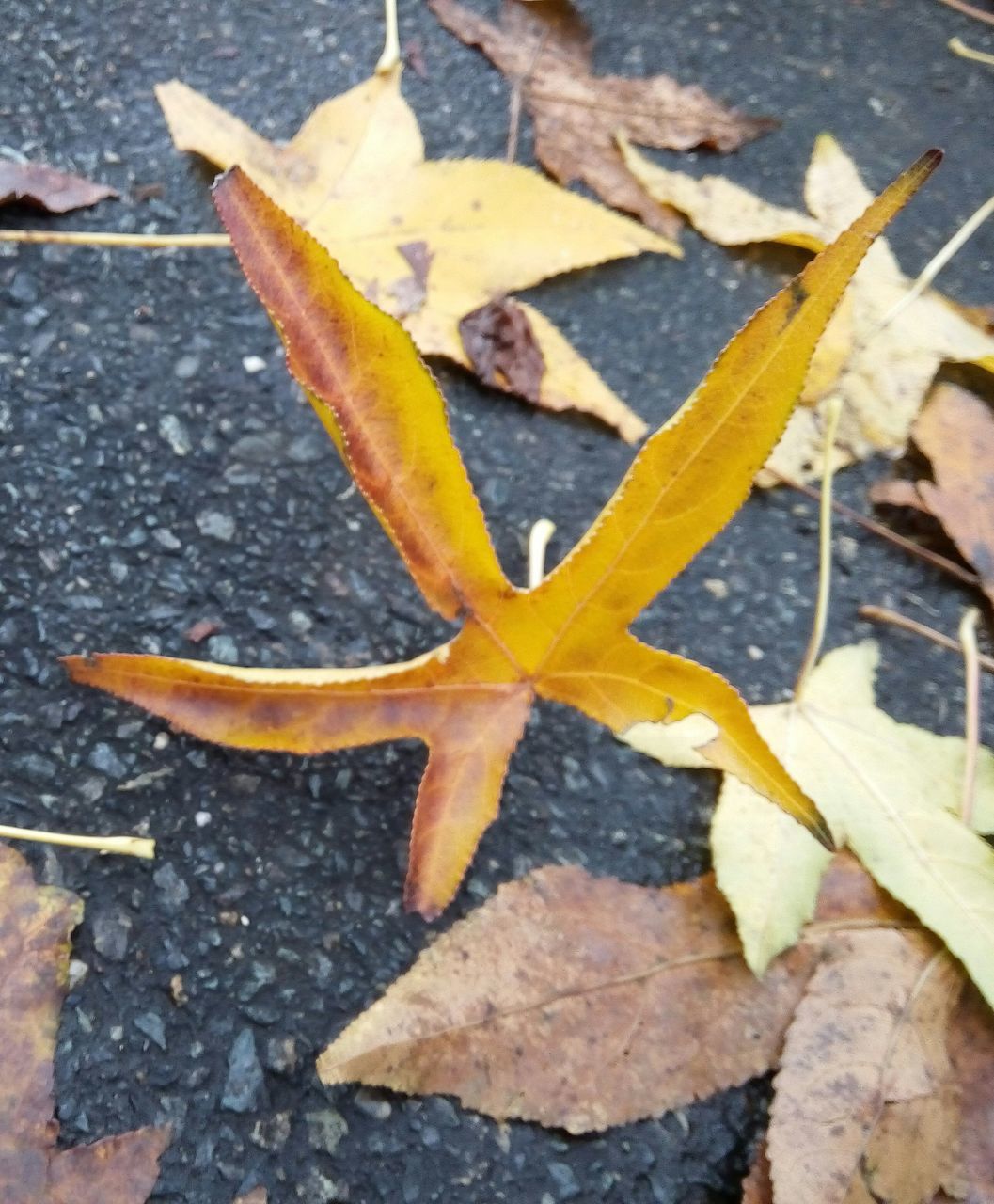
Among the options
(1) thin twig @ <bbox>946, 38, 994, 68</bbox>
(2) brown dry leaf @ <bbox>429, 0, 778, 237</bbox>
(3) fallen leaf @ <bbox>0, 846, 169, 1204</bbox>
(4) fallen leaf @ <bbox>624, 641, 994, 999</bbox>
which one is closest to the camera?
(3) fallen leaf @ <bbox>0, 846, 169, 1204</bbox>

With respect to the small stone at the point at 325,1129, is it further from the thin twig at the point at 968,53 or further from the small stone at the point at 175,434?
the thin twig at the point at 968,53

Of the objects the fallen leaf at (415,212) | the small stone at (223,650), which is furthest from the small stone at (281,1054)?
the fallen leaf at (415,212)

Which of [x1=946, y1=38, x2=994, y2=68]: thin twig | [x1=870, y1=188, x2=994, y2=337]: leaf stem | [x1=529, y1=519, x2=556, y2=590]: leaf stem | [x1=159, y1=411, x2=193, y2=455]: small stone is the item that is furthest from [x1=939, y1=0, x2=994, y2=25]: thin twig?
[x1=159, y1=411, x2=193, y2=455]: small stone

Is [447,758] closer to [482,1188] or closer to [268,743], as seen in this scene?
[268,743]

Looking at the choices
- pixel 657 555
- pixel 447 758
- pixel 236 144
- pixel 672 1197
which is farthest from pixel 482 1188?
pixel 236 144

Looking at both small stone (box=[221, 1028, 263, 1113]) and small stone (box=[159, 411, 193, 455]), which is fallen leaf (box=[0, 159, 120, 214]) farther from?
small stone (box=[221, 1028, 263, 1113])

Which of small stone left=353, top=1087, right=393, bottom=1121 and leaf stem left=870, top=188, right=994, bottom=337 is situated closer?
small stone left=353, top=1087, right=393, bottom=1121

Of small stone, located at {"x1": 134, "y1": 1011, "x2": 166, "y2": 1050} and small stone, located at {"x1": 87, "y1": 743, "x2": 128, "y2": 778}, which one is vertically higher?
small stone, located at {"x1": 87, "y1": 743, "x2": 128, "y2": 778}
